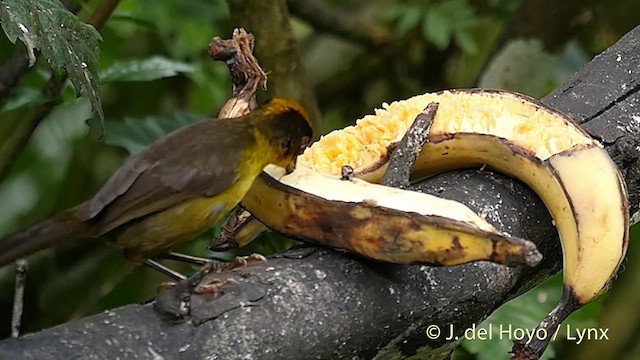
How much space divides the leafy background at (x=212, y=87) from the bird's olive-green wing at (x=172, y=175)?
2.01 ft

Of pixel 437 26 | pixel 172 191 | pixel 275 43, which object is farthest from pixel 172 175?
pixel 437 26

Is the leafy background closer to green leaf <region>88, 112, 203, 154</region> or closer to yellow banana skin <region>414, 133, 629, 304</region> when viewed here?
green leaf <region>88, 112, 203, 154</region>

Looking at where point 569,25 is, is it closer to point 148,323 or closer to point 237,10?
point 237,10

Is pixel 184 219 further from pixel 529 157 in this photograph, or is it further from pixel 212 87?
pixel 212 87

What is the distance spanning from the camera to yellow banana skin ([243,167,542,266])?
0.91 metres

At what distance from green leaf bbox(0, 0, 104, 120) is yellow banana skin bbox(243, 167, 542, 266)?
0.22m

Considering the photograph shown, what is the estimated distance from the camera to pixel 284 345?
0.88 metres

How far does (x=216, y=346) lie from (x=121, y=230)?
0.17 m

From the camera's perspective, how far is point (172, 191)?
0.93m

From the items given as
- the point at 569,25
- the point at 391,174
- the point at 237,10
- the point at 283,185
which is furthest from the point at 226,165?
the point at 569,25

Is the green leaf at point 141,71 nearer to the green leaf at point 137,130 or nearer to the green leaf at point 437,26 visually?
the green leaf at point 137,130

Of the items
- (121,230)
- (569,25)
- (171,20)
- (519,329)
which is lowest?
(519,329)

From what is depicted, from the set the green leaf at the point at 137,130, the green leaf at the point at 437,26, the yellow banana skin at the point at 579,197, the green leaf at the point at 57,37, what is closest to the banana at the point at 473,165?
the yellow banana skin at the point at 579,197

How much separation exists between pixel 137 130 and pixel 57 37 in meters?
0.68
